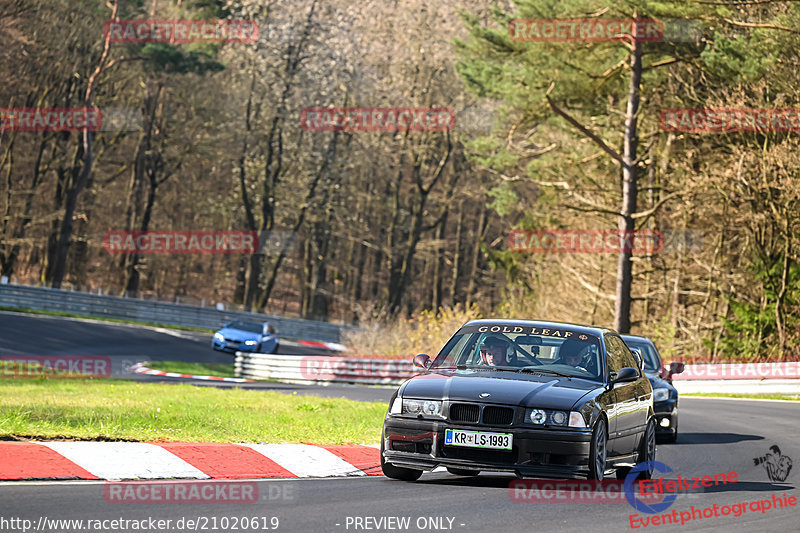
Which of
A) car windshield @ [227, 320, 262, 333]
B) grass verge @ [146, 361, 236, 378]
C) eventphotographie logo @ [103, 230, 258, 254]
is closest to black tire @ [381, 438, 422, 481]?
grass verge @ [146, 361, 236, 378]

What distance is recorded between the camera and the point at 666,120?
37.1m

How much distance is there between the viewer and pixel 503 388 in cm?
942

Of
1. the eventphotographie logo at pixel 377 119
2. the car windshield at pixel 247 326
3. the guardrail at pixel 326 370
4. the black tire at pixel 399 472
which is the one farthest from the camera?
the eventphotographie logo at pixel 377 119

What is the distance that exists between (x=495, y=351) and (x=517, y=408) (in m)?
1.52

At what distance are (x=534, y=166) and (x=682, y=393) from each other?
12.7 meters

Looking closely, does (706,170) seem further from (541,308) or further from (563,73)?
(541,308)

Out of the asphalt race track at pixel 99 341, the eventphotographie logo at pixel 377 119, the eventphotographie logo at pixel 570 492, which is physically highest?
the eventphotographie logo at pixel 377 119

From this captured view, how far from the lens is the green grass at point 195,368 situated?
34219 millimetres

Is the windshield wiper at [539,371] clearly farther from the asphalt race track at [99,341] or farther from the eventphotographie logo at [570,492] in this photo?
the asphalt race track at [99,341]

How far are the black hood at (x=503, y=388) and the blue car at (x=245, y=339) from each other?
30.9m

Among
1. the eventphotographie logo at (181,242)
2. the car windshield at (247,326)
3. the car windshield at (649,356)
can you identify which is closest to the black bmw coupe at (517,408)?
the car windshield at (649,356)

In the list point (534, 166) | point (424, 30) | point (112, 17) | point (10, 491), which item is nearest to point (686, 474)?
point (10, 491)

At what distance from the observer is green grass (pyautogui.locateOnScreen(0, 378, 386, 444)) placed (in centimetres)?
1117

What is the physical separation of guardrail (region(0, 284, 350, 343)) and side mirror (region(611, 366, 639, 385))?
111ft
